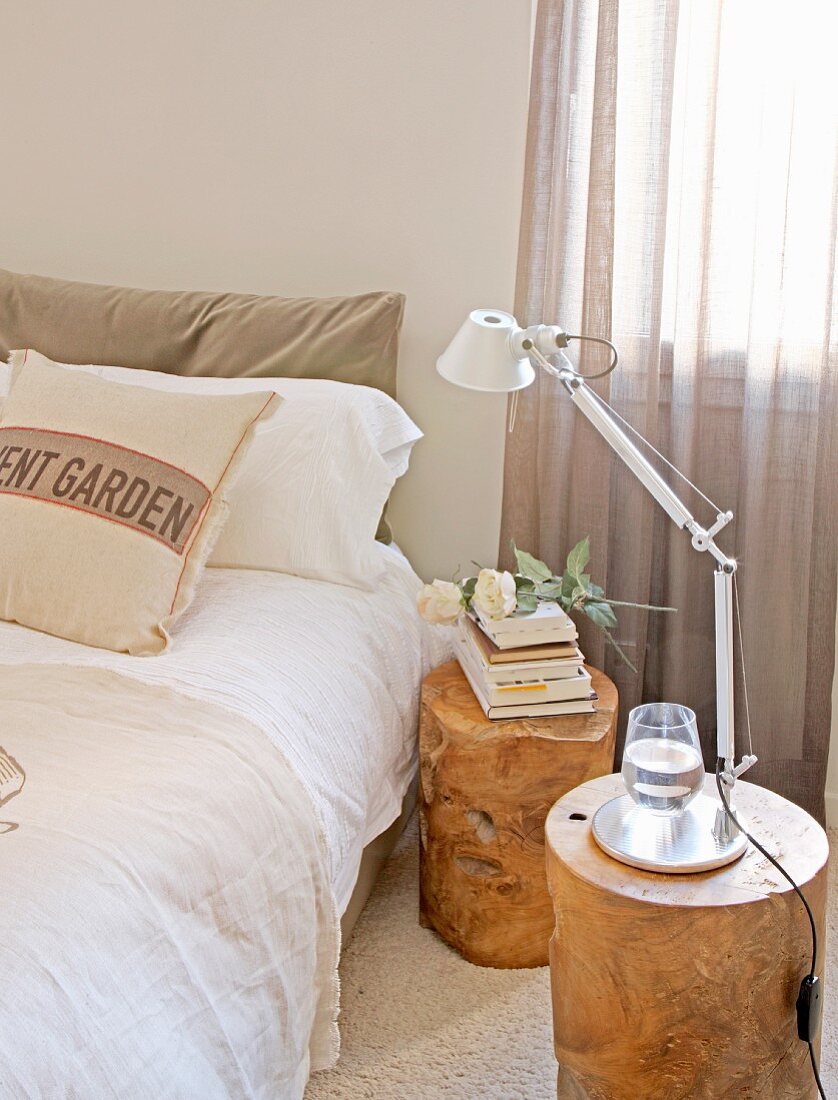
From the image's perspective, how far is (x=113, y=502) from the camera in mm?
1664

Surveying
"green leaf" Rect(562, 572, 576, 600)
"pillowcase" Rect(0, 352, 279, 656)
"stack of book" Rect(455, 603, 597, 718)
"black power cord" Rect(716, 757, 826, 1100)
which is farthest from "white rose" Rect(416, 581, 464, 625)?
"black power cord" Rect(716, 757, 826, 1100)

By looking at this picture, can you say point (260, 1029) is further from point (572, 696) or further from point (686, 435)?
point (686, 435)

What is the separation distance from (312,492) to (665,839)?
34.9 inches

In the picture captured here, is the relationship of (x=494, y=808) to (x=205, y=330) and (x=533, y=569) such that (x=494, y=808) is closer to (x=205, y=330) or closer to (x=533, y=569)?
(x=533, y=569)

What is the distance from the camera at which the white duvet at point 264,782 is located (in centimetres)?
103

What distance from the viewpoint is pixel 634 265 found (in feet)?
6.89

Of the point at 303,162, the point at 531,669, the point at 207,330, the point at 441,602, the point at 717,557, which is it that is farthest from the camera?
the point at 303,162

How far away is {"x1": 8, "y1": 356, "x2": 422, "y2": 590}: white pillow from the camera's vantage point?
1912 mm

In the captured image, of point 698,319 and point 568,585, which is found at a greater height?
point 698,319

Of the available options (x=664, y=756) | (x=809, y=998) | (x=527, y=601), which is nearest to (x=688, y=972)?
(x=809, y=998)

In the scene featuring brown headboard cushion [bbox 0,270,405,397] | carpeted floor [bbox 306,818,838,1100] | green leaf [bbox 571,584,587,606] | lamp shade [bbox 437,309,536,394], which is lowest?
carpeted floor [bbox 306,818,838,1100]

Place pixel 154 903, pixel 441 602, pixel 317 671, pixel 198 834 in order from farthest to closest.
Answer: pixel 441 602 < pixel 317 671 < pixel 198 834 < pixel 154 903

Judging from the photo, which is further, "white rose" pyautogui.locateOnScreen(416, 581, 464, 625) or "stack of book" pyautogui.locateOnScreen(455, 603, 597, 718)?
"white rose" pyautogui.locateOnScreen(416, 581, 464, 625)

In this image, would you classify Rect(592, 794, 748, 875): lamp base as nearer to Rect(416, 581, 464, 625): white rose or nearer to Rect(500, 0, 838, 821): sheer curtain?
Rect(416, 581, 464, 625): white rose
